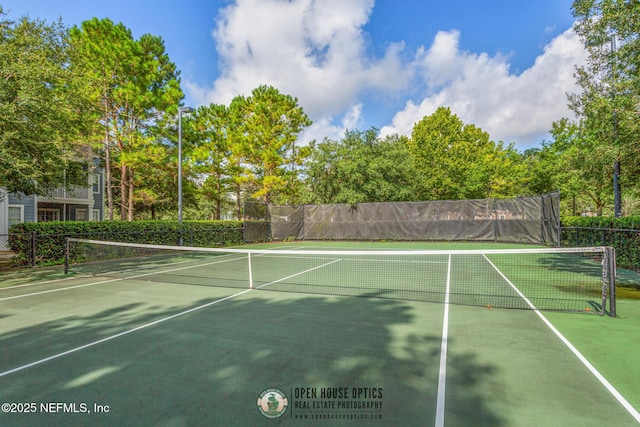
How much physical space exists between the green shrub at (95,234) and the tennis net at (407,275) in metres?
0.52

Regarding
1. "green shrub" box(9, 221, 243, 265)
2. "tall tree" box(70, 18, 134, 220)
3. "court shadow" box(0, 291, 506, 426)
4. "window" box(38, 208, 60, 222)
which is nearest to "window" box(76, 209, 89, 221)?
"window" box(38, 208, 60, 222)

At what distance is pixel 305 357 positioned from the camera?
3.59 metres

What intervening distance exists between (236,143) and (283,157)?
12.7 ft

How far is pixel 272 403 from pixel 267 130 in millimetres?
24310

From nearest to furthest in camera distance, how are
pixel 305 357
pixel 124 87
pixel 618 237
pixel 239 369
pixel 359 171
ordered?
pixel 239 369
pixel 305 357
pixel 618 237
pixel 124 87
pixel 359 171

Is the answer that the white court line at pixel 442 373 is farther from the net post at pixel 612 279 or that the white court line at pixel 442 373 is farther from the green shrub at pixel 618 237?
the green shrub at pixel 618 237

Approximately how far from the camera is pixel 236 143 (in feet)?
84.9

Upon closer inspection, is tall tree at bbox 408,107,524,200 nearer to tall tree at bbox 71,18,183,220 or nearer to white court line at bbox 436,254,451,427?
tall tree at bbox 71,18,183,220

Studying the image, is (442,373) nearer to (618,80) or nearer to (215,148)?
(618,80)

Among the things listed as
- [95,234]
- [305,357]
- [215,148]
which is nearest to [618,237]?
[305,357]

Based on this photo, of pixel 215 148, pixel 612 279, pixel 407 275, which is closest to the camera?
pixel 612 279

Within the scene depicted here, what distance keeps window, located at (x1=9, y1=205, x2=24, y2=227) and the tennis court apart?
43.6ft

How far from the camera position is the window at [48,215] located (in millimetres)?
20359

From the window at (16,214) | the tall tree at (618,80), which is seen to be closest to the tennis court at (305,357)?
the tall tree at (618,80)
